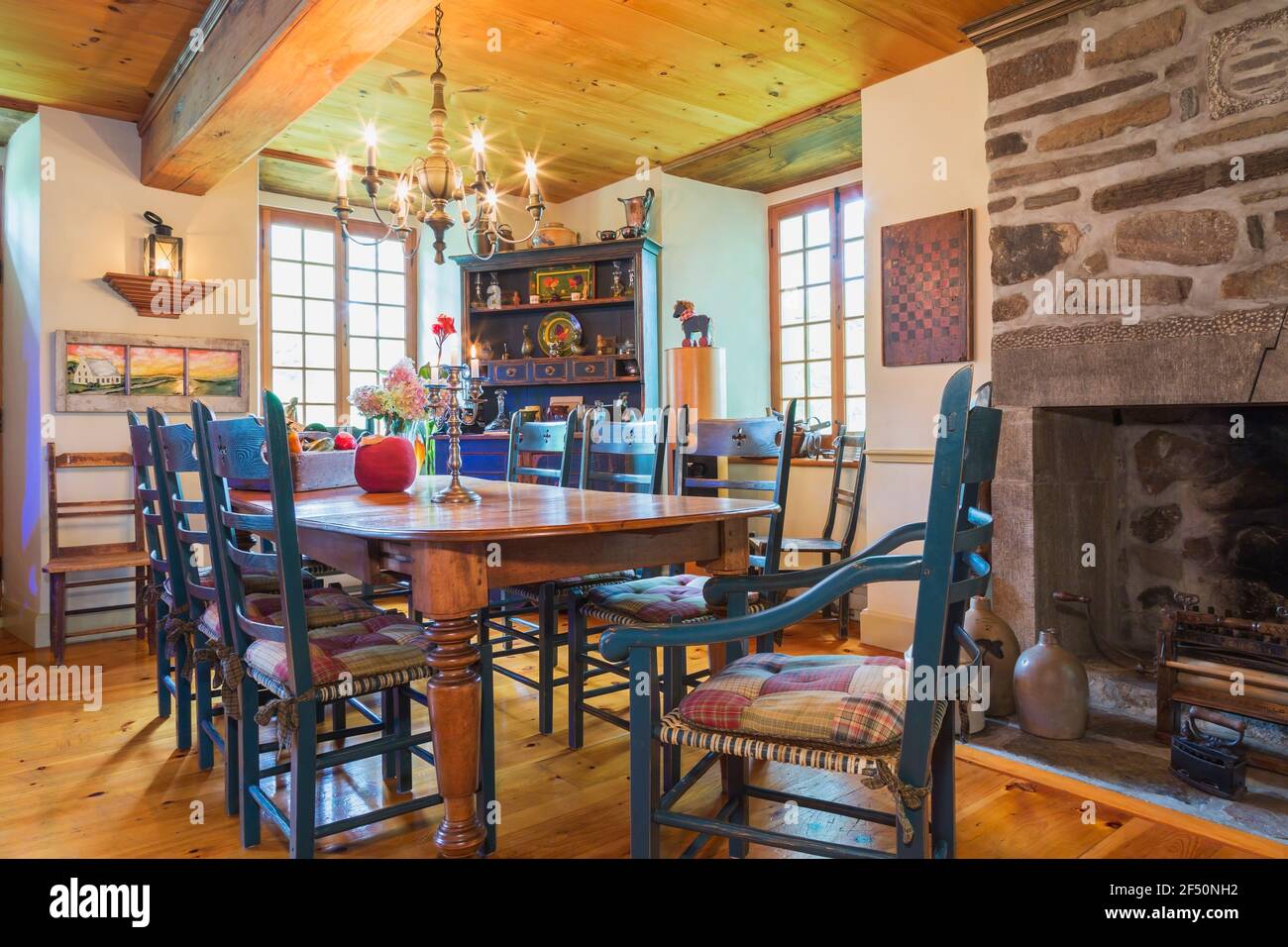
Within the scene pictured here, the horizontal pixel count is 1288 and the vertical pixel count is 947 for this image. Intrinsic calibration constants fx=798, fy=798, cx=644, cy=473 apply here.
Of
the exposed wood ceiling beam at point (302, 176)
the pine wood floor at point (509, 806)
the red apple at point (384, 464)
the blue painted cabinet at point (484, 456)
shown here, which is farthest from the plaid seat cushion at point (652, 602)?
the exposed wood ceiling beam at point (302, 176)

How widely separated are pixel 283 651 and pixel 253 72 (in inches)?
83.2

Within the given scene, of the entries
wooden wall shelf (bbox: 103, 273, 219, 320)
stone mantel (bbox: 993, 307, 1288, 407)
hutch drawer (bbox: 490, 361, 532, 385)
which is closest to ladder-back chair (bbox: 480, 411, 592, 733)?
stone mantel (bbox: 993, 307, 1288, 407)

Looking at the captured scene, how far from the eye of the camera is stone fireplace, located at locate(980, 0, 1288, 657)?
91.4 inches

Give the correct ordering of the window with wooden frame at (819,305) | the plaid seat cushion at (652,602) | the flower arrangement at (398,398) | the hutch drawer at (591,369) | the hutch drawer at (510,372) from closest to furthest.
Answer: the plaid seat cushion at (652,602) → the flower arrangement at (398,398) → the window with wooden frame at (819,305) → the hutch drawer at (591,369) → the hutch drawer at (510,372)

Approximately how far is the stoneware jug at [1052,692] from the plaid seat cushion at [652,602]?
957 mm

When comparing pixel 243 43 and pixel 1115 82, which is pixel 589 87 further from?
pixel 1115 82

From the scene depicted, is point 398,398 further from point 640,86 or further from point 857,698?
point 640,86

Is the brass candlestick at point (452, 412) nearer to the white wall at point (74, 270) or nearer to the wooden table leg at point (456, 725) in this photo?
the wooden table leg at point (456, 725)

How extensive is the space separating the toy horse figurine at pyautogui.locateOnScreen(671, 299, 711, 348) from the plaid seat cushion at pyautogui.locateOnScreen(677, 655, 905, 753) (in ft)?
11.0

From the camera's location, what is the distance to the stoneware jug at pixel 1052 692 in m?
2.49

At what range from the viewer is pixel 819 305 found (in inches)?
195

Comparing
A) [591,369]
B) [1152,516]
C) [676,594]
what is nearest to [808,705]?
[676,594]

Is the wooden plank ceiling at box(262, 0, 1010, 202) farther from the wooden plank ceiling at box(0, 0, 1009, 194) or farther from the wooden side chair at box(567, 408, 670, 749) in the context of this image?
the wooden side chair at box(567, 408, 670, 749)
